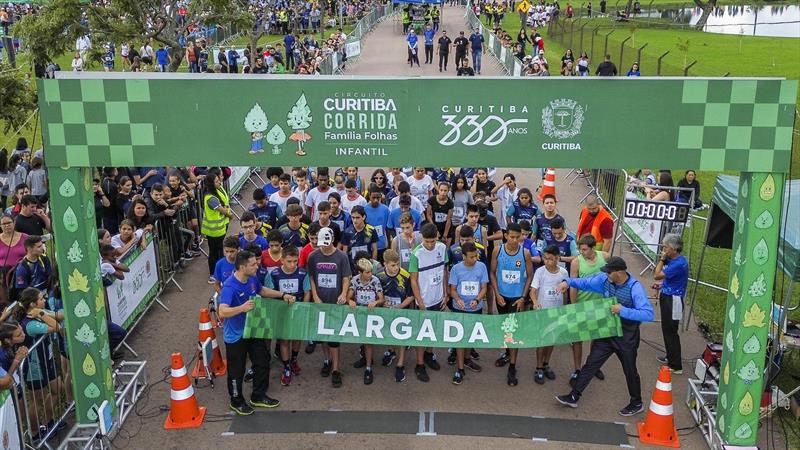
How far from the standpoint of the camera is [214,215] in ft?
37.3

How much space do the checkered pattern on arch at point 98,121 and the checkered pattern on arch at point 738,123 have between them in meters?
4.87

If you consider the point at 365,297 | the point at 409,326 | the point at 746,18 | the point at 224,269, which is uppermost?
the point at 746,18

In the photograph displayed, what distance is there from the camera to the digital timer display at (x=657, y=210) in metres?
11.0

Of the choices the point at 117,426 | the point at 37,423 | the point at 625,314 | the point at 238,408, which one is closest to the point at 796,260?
the point at 625,314

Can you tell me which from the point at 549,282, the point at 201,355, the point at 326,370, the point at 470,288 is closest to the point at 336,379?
the point at 326,370

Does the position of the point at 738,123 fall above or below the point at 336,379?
above

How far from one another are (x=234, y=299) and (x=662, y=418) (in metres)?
4.65

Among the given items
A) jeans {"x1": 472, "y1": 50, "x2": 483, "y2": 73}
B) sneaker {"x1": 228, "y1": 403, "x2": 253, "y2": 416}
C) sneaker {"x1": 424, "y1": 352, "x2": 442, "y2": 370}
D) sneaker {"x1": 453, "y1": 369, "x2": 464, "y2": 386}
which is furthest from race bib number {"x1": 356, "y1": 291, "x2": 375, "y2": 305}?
jeans {"x1": 472, "y1": 50, "x2": 483, "y2": 73}

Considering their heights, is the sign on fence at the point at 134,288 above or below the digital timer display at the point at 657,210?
below

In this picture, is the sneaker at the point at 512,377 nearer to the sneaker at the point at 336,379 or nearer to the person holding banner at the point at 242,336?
the sneaker at the point at 336,379

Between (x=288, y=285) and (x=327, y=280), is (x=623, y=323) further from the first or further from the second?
(x=288, y=285)

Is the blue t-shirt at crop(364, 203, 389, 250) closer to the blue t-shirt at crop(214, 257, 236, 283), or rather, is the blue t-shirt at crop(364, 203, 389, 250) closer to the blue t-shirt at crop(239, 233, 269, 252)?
the blue t-shirt at crop(239, 233, 269, 252)

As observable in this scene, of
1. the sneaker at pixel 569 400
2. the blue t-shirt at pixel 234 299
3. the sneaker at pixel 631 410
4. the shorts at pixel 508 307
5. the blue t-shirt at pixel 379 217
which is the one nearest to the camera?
the blue t-shirt at pixel 234 299

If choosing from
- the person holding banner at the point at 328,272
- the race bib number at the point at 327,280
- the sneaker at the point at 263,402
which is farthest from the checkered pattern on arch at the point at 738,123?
the sneaker at the point at 263,402
